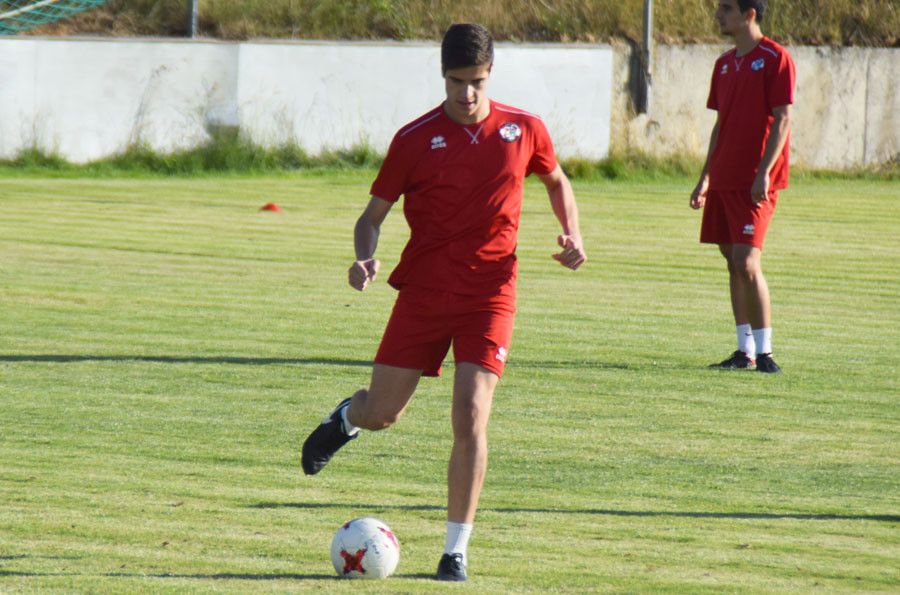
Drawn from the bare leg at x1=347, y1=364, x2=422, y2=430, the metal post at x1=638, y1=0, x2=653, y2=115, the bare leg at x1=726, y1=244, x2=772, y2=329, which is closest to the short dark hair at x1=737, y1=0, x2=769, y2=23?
the bare leg at x1=726, y1=244, x2=772, y2=329

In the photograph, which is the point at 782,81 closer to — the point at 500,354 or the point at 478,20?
the point at 500,354

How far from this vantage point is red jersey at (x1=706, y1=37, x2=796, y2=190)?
10305 mm

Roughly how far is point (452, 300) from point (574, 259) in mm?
519

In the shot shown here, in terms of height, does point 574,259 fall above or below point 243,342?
above

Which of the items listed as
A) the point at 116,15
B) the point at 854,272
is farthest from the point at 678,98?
the point at 854,272

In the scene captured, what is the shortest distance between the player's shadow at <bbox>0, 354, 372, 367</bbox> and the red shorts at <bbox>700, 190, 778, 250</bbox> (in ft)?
7.99

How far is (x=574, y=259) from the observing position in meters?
6.17

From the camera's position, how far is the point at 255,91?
87.7 feet

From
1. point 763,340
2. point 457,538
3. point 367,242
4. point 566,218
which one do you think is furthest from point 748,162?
point 457,538

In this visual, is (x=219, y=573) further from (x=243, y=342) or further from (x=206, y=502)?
(x=243, y=342)

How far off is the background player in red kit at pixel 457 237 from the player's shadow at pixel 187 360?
171 inches

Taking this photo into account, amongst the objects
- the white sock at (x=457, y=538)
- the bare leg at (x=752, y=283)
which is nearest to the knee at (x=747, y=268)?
the bare leg at (x=752, y=283)

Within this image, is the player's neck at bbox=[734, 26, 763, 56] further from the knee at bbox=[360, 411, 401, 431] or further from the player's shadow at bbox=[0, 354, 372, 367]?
the knee at bbox=[360, 411, 401, 431]

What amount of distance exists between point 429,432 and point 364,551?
2.82 m
